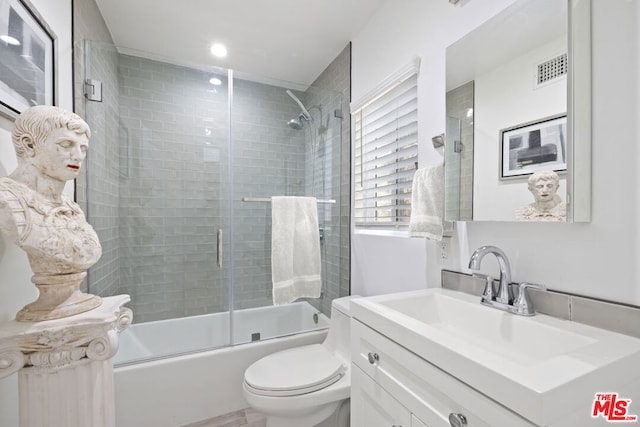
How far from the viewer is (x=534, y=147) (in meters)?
0.97

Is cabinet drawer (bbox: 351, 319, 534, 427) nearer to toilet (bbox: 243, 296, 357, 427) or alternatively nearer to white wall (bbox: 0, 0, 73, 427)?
toilet (bbox: 243, 296, 357, 427)

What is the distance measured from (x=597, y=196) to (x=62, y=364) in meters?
1.74

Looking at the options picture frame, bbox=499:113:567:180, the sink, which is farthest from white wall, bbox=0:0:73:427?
picture frame, bbox=499:113:567:180

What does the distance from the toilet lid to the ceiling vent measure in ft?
4.94

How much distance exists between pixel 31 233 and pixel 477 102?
164 cm

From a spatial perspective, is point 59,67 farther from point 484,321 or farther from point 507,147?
point 484,321

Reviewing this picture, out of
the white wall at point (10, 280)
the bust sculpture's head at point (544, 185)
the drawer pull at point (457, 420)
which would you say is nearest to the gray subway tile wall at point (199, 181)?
the white wall at point (10, 280)

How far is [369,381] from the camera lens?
3.34 feet

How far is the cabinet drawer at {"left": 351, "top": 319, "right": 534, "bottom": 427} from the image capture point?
24.0 inches

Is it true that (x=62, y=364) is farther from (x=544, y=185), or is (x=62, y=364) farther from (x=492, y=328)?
(x=544, y=185)

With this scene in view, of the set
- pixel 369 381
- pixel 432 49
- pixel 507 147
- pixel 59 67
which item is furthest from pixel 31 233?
pixel 432 49

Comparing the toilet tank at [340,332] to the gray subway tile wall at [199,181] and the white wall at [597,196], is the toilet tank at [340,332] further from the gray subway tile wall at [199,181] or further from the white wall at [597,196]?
the white wall at [597,196]

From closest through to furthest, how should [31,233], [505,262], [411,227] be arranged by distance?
[31,233] < [505,262] < [411,227]

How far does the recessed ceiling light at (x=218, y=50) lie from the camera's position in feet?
7.31
